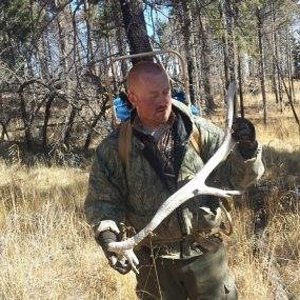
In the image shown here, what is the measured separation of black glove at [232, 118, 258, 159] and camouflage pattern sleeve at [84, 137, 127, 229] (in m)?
0.52

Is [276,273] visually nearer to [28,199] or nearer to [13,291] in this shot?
[13,291]

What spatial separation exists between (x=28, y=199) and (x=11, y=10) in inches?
417

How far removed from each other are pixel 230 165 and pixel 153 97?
40 cm

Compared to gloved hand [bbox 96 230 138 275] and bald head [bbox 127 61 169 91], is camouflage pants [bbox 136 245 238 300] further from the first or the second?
bald head [bbox 127 61 169 91]

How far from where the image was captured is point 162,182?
2287 millimetres

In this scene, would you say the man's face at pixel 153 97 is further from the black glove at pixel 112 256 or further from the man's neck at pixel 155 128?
the black glove at pixel 112 256

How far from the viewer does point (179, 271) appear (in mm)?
2369

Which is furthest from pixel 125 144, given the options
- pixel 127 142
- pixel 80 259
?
pixel 80 259

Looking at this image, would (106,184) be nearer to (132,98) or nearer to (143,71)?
(132,98)

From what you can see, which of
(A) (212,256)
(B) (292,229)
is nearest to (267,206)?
(B) (292,229)

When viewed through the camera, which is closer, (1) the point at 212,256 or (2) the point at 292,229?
(1) the point at 212,256

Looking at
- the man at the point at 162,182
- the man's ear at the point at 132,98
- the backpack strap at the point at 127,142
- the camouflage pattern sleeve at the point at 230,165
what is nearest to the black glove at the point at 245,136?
the camouflage pattern sleeve at the point at 230,165

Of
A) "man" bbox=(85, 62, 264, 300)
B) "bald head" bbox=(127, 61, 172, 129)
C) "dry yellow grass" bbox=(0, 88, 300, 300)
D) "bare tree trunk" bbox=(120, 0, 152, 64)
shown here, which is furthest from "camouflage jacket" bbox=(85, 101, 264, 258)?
"bare tree trunk" bbox=(120, 0, 152, 64)

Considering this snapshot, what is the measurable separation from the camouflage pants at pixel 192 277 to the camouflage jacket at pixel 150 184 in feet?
0.19
